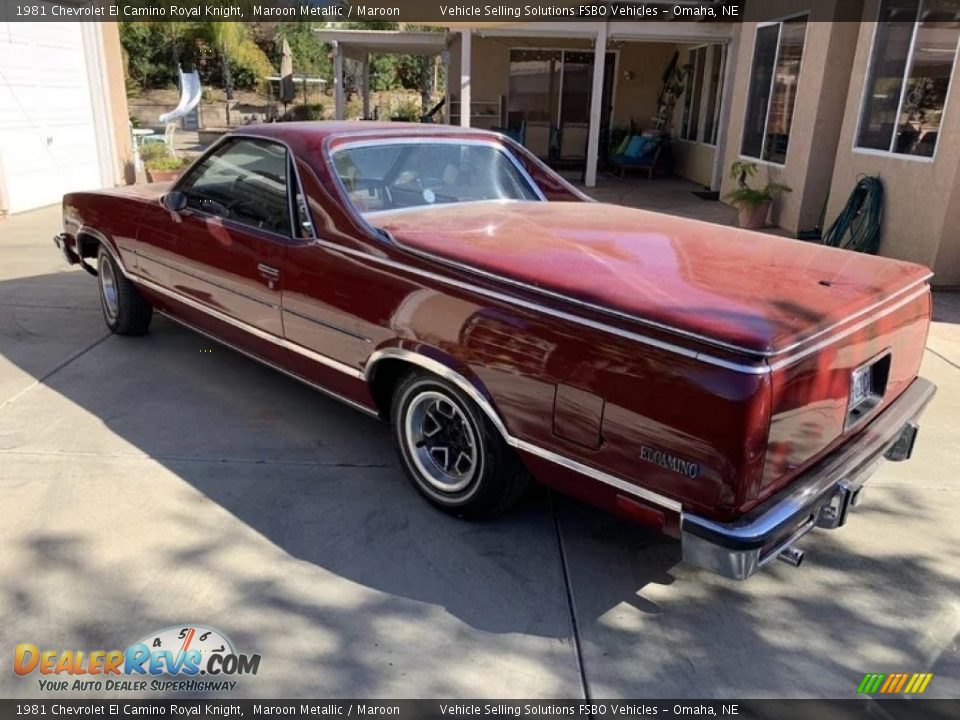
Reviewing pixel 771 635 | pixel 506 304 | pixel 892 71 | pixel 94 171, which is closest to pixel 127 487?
pixel 506 304

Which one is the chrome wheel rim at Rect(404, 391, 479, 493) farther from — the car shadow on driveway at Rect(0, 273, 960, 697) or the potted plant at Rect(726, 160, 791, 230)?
the potted plant at Rect(726, 160, 791, 230)

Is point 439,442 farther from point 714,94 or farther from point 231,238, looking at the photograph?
point 714,94

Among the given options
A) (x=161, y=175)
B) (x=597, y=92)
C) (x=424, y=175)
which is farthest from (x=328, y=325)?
(x=597, y=92)

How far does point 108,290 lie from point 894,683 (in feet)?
17.5

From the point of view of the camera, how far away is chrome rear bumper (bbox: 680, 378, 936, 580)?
2.32m

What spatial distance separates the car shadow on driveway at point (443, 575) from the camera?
261 centimetres

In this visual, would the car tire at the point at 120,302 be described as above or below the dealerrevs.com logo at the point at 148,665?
above

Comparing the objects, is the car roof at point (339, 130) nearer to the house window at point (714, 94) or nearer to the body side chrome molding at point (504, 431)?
the body side chrome molding at point (504, 431)

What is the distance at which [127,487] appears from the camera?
3.55 meters

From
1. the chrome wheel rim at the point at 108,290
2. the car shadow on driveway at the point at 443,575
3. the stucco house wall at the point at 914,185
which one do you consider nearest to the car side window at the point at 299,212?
the car shadow on driveway at the point at 443,575

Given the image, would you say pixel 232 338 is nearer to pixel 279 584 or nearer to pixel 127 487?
pixel 127 487

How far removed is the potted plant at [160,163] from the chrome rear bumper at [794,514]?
8.87m

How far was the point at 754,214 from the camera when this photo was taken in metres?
10.5

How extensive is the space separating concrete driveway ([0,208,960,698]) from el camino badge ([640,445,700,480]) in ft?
2.33
